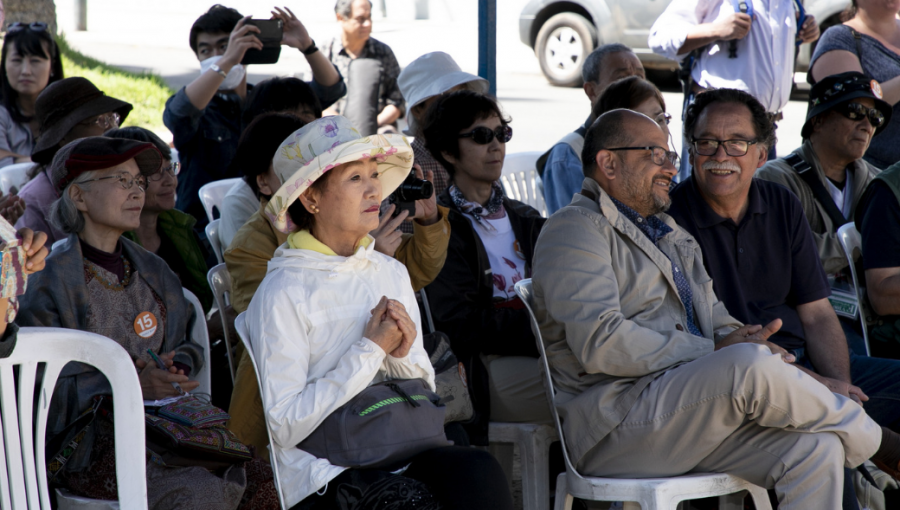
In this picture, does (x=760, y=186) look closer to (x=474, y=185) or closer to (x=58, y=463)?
(x=474, y=185)

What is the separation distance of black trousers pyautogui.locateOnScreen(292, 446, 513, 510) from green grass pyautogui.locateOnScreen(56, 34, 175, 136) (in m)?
7.23

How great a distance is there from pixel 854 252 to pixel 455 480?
2.14 m

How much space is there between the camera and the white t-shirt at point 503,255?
3.36m

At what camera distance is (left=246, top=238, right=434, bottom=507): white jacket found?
2.19m

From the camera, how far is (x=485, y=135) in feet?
11.5

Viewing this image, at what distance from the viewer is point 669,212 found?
10.3ft

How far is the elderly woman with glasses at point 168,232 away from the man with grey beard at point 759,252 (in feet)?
6.21

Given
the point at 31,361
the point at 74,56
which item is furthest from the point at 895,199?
the point at 74,56

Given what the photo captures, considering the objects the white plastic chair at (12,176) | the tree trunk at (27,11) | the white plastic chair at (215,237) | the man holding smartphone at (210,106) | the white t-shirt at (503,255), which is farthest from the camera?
the tree trunk at (27,11)

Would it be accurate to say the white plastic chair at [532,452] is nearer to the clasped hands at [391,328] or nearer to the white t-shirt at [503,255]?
the white t-shirt at [503,255]

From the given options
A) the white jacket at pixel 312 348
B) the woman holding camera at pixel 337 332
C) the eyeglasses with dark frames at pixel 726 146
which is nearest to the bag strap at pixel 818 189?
the eyeglasses with dark frames at pixel 726 146

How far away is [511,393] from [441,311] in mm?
395

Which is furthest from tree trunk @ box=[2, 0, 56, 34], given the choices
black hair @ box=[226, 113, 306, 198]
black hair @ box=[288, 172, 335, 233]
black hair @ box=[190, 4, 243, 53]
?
black hair @ box=[288, 172, 335, 233]

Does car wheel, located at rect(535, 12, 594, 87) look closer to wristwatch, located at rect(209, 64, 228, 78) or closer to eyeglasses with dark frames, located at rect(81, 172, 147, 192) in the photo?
wristwatch, located at rect(209, 64, 228, 78)
